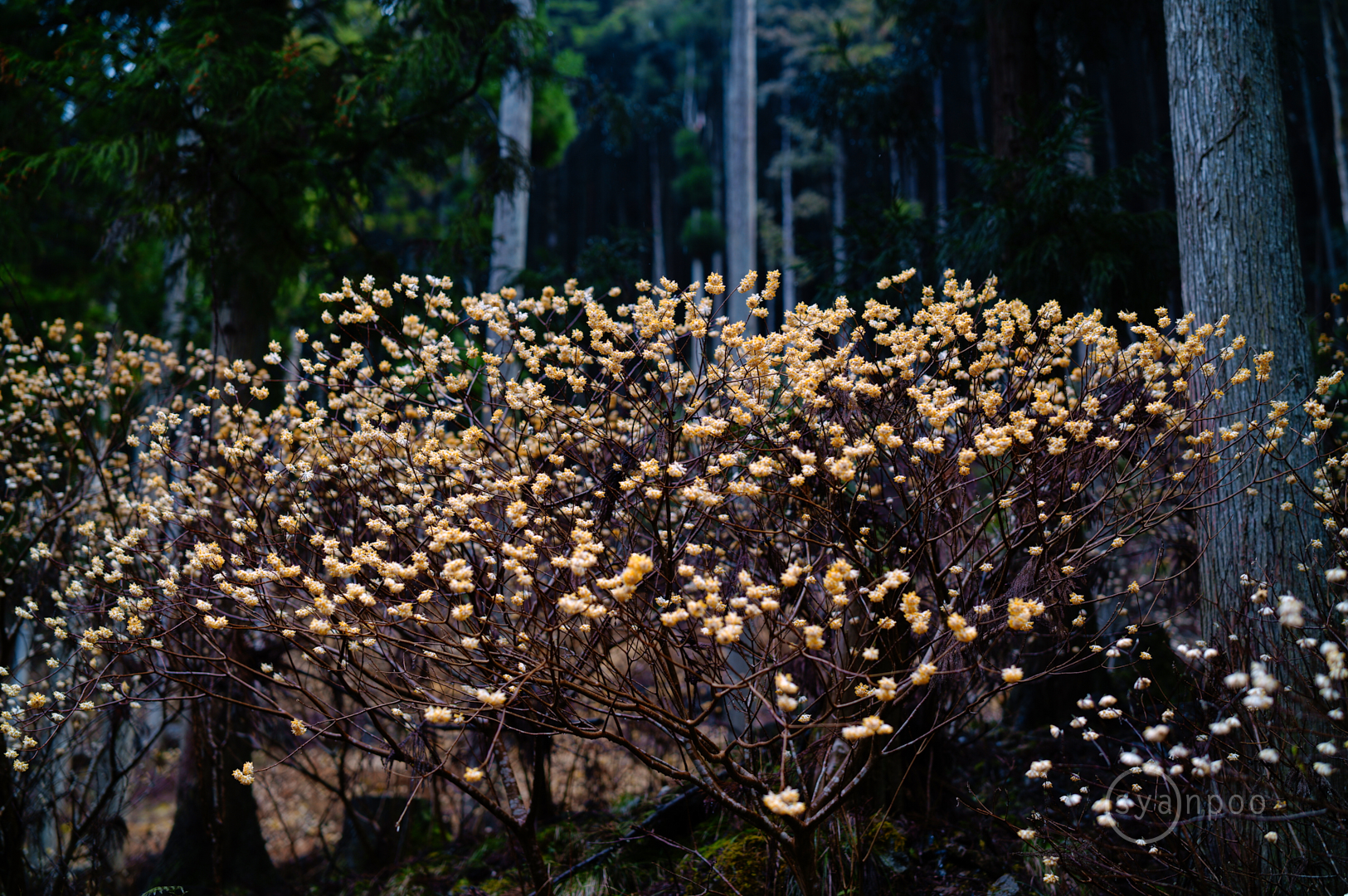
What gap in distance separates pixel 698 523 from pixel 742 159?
1031 cm

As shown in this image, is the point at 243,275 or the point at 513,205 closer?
the point at 243,275

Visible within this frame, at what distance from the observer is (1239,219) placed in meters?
3.76

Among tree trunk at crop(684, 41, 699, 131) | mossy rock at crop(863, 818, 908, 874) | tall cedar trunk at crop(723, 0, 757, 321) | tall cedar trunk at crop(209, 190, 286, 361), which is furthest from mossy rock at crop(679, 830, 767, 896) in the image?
tree trunk at crop(684, 41, 699, 131)

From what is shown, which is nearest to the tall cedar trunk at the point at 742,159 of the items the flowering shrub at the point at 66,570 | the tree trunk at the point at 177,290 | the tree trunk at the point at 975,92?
the tree trunk at the point at 177,290

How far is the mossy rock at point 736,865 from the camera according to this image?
11.7ft

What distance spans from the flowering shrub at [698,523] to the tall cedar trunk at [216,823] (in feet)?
4.24

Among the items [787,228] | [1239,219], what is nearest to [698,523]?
[1239,219]

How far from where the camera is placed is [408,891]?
4.37 metres

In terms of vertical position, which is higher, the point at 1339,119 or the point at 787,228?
the point at 787,228

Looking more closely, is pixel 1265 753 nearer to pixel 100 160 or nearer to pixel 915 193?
pixel 100 160

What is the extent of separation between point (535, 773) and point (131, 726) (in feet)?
8.37

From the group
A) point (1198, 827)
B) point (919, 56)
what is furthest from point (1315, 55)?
point (1198, 827)

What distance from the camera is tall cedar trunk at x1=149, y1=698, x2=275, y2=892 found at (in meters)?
4.70

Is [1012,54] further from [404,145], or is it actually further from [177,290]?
[177,290]
